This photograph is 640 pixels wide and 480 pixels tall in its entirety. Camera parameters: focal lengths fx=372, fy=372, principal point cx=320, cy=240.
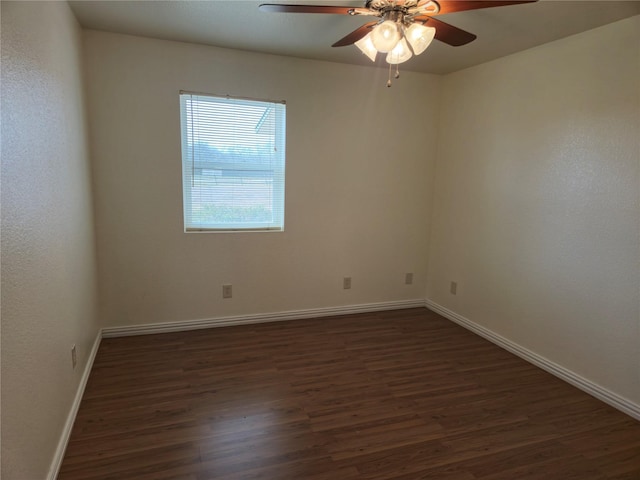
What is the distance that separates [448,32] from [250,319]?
2771 millimetres

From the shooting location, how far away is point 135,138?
2967mm

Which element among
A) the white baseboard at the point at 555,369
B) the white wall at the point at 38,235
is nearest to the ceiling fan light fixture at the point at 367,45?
the white wall at the point at 38,235

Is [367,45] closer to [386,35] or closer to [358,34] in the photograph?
[358,34]

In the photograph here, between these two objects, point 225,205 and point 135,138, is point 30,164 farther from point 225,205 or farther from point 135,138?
point 225,205

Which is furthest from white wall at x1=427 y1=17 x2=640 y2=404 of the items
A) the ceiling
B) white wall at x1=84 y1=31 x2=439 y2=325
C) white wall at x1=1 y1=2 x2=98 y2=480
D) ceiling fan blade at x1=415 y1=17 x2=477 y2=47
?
white wall at x1=1 y1=2 x2=98 y2=480

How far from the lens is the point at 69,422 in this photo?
1.96 m

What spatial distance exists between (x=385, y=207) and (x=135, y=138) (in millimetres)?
2367

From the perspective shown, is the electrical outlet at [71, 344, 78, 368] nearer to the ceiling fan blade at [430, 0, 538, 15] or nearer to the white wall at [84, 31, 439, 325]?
the white wall at [84, 31, 439, 325]

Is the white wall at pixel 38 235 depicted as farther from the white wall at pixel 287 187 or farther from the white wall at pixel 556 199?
the white wall at pixel 556 199

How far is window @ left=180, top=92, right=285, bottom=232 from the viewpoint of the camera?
313 centimetres

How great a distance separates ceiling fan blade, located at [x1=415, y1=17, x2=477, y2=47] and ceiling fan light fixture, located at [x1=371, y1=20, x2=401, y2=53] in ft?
0.58

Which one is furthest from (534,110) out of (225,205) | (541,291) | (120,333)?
(120,333)

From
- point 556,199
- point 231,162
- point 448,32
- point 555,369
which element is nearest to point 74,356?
point 231,162

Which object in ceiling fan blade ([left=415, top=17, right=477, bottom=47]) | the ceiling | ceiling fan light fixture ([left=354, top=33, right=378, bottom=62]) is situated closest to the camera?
ceiling fan blade ([left=415, top=17, right=477, bottom=47])
